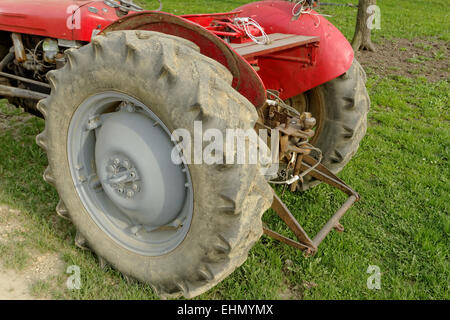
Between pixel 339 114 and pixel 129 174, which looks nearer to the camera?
pixel 129 174

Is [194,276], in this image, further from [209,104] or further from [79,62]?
[79,62]

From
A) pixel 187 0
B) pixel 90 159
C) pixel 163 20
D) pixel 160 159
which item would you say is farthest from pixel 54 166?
pixel 187 0

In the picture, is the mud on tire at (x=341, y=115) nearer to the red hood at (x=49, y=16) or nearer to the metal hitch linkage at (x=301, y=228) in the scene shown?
the metal hitch linkage at (x=301, y=228)

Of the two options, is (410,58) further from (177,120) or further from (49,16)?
(177,120)

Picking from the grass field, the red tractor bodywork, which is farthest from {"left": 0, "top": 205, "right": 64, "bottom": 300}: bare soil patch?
the red tractor bodywork

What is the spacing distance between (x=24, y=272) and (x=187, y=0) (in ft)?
42.6

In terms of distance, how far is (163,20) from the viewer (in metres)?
2.09

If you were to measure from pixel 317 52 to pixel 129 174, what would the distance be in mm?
1607

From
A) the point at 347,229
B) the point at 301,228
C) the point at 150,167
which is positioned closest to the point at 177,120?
the point at 150,167

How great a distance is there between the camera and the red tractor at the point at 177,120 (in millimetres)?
1791

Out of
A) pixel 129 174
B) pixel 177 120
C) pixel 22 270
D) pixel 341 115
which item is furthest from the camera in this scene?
pixel 341 115

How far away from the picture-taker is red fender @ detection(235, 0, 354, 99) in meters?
2.73

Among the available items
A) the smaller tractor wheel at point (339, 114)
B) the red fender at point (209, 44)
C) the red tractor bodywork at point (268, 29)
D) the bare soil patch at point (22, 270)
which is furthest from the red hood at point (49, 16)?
the smaller tractor wheel at point (339, 114)

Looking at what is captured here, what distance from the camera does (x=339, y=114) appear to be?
2.97 m
